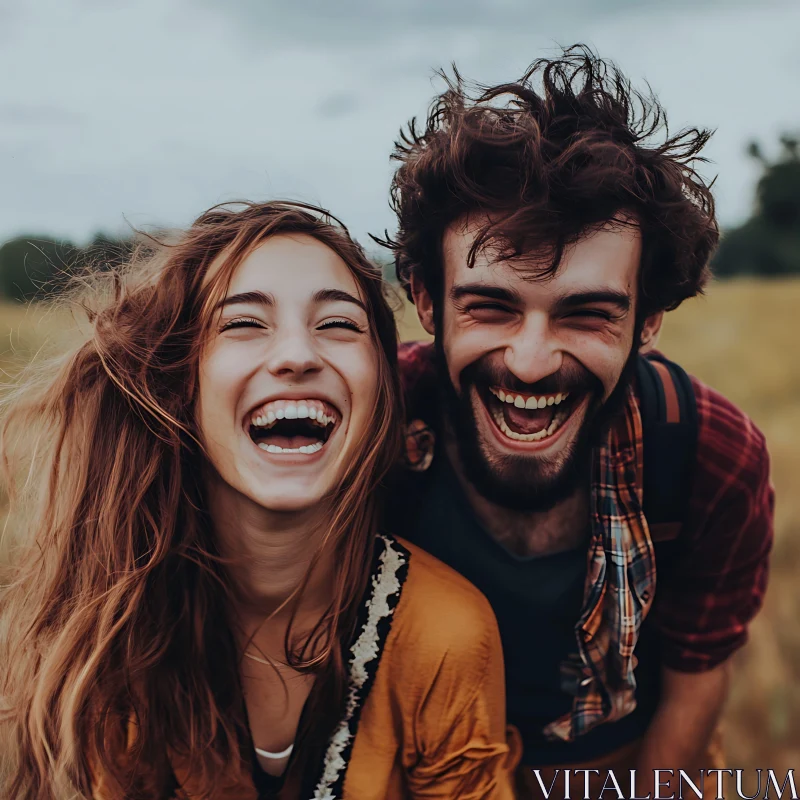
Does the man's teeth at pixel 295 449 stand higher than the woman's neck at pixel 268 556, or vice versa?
the man's teeth at pixel 295 449

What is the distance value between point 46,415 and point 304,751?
3.83ft

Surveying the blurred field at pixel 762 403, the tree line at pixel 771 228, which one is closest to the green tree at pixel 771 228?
the tree line at pixel 771 228

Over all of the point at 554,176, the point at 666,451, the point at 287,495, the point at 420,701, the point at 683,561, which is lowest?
the point at 420,701

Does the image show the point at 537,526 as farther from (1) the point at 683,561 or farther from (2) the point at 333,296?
(2) the point at 333,296

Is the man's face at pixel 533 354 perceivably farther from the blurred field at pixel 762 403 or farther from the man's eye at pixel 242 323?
the man's eye at pixel 242 323

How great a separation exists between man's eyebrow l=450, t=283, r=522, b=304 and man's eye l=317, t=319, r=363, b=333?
294mm

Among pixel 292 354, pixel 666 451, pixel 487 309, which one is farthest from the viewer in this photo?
pixel 666 451

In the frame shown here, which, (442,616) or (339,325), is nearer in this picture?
(339,325)

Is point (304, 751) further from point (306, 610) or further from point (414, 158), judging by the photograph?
point (414, 158)

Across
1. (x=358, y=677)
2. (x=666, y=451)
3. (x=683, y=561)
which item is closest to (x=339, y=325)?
(x=358, y=677)

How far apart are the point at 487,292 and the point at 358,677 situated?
108cm

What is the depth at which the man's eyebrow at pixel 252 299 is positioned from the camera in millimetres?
1973

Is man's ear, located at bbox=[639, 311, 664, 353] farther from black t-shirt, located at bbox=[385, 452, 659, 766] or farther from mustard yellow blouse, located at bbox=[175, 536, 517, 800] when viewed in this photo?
mustard yellow blouse, located at bbox=[175, 536, 517, 800]

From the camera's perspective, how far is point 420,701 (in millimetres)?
2143
